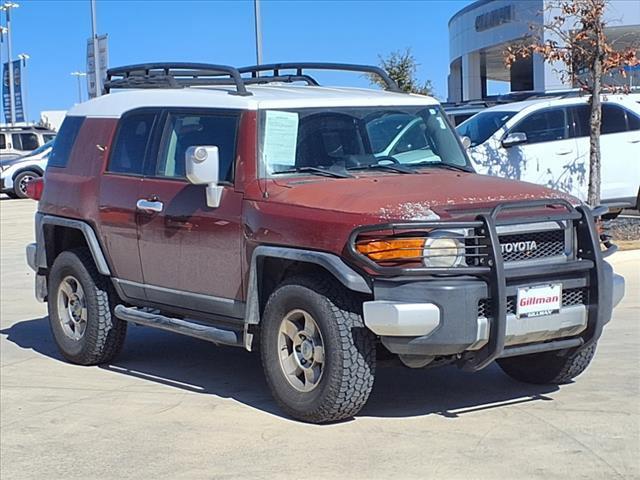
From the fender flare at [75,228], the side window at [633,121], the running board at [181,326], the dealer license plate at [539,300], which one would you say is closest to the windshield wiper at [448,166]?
the dealer license plate at [539,300]

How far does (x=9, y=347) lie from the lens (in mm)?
9203

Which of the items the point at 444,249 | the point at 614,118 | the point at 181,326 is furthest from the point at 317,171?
the point at 614,118

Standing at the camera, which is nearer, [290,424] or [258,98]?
[290,424]

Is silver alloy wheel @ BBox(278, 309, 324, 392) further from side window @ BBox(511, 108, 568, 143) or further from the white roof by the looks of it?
side window @ BBox(511, 108, 568, 143)

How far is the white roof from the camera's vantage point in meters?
7.01

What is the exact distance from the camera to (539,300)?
19.5ft

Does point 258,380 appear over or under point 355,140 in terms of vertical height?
under

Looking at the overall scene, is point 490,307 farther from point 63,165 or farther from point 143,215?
point 63,165

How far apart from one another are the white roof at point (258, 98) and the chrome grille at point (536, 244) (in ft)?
5.70

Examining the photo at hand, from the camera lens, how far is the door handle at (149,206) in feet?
23.9

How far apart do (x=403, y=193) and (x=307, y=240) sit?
2.02 ft

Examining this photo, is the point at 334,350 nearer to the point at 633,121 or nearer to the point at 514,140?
the point at 514,140

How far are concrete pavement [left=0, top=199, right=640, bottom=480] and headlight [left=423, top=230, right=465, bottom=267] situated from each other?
976 mm

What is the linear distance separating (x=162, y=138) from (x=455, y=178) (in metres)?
2.13
